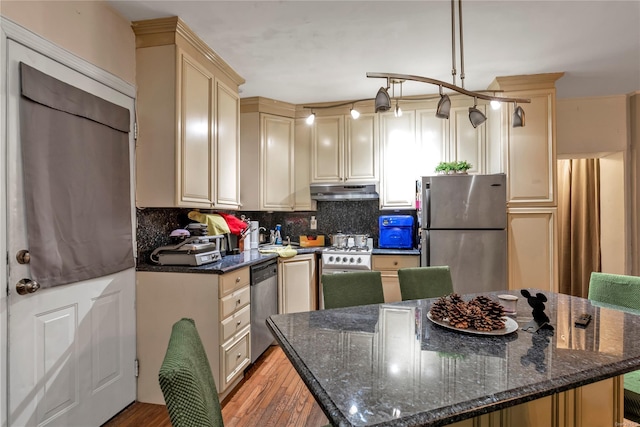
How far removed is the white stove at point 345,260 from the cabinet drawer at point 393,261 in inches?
4.0

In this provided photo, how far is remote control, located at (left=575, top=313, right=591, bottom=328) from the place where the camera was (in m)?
1.29

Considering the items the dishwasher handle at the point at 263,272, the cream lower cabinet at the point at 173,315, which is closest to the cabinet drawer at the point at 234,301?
the cream lower cabinet at the point at 173,315

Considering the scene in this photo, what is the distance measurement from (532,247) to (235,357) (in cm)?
279

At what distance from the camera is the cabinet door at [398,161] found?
11.7 ft

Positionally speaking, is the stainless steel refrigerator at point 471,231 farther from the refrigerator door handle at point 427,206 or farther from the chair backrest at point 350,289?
the chair backrest at point 350,289

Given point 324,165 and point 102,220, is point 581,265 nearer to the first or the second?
point 324,165

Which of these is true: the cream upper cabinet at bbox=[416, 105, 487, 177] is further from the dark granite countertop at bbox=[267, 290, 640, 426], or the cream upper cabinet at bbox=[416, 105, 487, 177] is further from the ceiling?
the dark granite countertop at bbox=[267, 290, 640, 426]

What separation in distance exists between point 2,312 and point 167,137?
1277mm

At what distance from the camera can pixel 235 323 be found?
2383mm

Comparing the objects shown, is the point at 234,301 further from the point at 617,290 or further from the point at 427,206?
the point at 617,290

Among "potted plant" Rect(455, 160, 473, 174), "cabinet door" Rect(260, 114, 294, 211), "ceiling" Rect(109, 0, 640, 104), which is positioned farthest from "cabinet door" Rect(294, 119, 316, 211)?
"potted plant" Rect(455, 160, 473, 174)

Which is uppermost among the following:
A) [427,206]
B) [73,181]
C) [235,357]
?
[73,181]

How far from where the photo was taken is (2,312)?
1.42m

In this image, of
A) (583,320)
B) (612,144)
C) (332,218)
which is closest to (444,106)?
(583,320)
